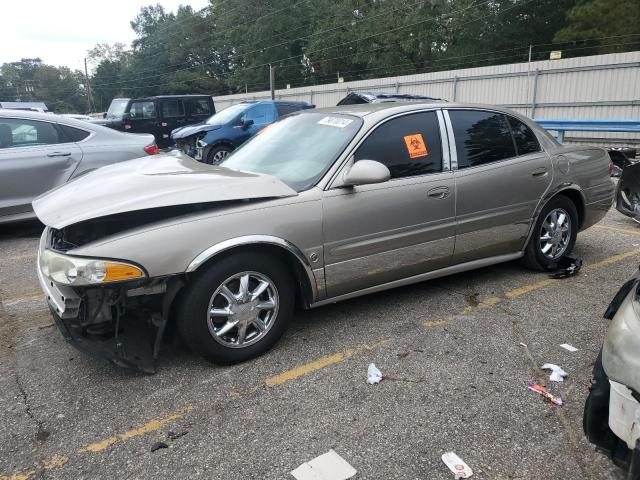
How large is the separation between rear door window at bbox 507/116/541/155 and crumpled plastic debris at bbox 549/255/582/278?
44.1 inches

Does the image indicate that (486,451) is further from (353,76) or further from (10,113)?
(353,76)

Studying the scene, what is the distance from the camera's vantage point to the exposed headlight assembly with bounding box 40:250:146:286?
275 centimetres

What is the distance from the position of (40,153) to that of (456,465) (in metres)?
6.09

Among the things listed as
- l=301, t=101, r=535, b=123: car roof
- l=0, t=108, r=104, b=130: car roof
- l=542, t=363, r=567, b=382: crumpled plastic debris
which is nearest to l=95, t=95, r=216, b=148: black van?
l=0, t=108, r=104, b=130: car roof

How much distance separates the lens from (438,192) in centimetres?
392

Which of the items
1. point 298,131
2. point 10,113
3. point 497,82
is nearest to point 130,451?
point 298,131

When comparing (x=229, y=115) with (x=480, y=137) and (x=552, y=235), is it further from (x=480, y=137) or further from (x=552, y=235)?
(x=552, y=235)

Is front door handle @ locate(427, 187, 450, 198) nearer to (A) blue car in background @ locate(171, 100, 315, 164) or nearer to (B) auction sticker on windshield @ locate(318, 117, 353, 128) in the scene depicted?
(B) auction sticker on windshield @ locate(318, 117, 353, 128)

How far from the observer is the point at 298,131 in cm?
413

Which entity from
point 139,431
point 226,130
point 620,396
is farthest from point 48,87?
point 620,396

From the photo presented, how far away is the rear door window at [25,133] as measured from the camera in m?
6.31

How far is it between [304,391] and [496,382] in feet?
3.74

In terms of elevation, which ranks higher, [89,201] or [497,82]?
[497,82]

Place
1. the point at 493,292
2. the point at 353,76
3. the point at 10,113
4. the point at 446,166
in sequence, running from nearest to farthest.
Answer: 1. the point at 446,166
2. the point at 493,292
3. the point at 10,113
4. the point at 353,76
